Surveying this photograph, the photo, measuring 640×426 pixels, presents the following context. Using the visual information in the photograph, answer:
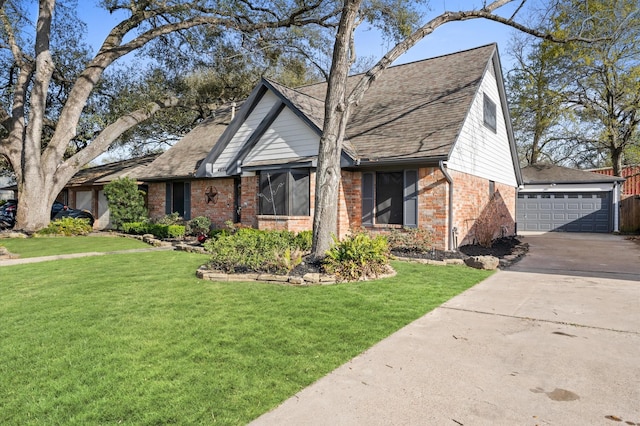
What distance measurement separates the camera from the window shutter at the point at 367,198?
1164cm

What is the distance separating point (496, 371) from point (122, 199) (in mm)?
17016

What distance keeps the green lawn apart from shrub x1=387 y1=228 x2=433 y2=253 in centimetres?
262

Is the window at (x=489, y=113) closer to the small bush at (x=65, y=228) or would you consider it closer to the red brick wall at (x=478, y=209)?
the red brick wall at (x=478, y=209)

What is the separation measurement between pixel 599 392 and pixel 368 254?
475 centimetres

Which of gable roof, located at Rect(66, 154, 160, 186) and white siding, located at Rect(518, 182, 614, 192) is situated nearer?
white siding, located at Rect(518, 182, 614, 192)

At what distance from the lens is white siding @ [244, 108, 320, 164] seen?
40.6ft

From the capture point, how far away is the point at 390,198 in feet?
37.2

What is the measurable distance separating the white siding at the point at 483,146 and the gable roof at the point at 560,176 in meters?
5.58

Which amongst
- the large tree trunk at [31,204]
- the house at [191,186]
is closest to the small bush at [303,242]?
the house at [191,186]

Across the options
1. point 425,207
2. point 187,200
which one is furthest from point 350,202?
point 187,200

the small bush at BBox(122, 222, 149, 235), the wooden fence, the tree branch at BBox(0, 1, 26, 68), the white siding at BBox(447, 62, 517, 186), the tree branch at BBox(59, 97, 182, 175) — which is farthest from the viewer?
the wooden fence

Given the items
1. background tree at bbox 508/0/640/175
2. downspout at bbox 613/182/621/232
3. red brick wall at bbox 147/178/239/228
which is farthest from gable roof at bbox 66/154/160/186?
downspout at bbox 613/182/621/232

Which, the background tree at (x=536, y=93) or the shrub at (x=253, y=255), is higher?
the background tree at (x=536, y=93)

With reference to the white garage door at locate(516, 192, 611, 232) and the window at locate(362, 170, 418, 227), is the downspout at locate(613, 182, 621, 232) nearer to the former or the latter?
the white garage door at locate(516, 192, 611, 232)
